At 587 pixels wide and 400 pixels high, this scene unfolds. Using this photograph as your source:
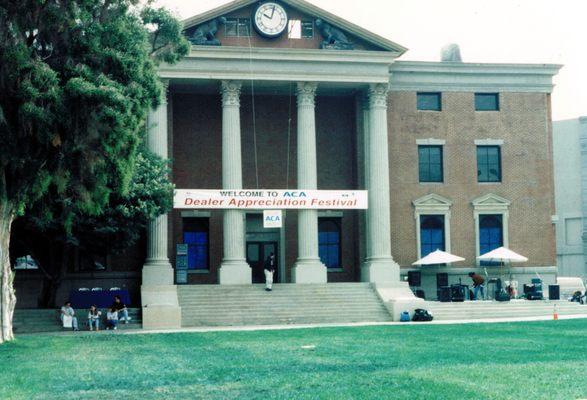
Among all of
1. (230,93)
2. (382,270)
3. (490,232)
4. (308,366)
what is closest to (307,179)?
(230,93)

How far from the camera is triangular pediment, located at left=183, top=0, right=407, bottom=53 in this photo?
42.0m

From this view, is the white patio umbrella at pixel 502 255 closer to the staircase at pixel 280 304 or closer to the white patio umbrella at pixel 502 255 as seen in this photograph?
the white patio umbrella at pixel 502 255

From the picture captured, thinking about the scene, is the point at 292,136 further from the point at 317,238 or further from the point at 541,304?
the point at 541,304

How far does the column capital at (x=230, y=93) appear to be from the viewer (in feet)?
139

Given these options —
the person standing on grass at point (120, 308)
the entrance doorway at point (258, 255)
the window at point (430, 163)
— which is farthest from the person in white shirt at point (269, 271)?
the window at point (430, 163)

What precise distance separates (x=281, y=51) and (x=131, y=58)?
17191 mm

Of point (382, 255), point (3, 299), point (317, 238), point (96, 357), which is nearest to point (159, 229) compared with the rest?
point (317, 238)

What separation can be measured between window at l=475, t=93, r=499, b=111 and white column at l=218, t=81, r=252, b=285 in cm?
1315

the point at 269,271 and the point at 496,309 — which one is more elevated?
Result: the point at 269,271

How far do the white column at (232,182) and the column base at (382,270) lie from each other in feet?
19.1

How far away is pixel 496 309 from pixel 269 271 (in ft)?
32.9

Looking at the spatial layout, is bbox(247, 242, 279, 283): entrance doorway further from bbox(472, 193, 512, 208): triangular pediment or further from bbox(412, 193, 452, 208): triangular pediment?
bbox(472, 193, 512, 208): triangular pediment

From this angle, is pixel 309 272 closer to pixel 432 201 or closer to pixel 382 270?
pixel 382 270

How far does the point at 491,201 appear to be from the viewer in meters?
47.1
